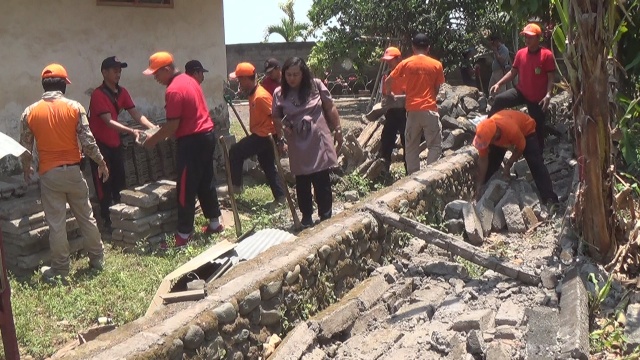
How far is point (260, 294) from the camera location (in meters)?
4.32

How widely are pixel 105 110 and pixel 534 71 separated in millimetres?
4679

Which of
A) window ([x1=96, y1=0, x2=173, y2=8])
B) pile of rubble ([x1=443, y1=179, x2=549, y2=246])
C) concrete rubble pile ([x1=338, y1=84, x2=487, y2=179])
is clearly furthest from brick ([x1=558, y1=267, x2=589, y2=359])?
window ([x1=96, y1=0, x2=173, y2=8])

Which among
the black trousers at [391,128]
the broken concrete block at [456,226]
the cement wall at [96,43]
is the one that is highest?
the cement wall at [96,43]

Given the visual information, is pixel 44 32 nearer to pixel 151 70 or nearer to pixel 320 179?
pixel 151 70

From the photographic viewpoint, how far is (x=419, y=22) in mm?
14242

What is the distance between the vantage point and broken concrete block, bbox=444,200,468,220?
6.89 m

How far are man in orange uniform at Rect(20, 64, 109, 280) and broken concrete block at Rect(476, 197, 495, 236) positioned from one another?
3.56 m

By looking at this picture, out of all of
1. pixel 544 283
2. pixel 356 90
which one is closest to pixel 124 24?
pixel 544 283

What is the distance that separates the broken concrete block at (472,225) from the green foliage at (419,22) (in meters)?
8.07

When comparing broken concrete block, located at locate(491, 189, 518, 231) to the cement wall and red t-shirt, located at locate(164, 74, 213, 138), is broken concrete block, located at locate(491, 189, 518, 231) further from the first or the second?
→ the cement wall

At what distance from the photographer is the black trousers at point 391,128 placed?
28.3 feet

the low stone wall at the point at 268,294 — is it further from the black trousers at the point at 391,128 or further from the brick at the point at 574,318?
the black trousers at the point at 391,128

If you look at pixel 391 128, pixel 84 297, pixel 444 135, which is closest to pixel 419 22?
pixel 444 135

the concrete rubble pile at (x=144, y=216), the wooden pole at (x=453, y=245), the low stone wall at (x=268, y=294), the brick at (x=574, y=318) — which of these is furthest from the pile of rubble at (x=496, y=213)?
the concrete rubble pile at (x=144, y=216)
